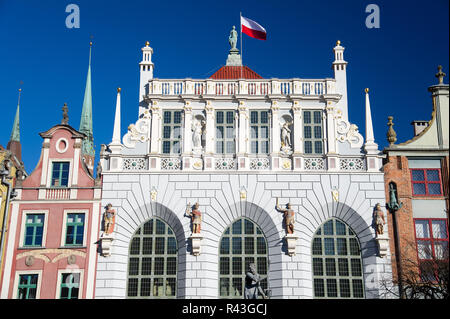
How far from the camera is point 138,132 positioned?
33406 millimetres

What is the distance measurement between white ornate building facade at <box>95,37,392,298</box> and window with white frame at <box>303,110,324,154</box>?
5 cm

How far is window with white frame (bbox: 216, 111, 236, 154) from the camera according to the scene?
1308 inches

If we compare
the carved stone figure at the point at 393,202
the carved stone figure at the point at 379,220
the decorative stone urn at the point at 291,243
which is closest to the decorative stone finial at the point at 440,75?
the carved stone figure at the point at 393,202

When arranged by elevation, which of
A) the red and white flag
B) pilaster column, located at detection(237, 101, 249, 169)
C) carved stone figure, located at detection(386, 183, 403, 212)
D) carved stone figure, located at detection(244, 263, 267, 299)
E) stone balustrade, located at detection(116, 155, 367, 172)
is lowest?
carved stone figure, located at detection(244, 263, 267, 299)

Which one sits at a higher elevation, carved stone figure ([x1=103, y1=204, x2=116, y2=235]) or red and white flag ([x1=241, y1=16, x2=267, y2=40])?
red and white flag ([x1=241, y1=16, x2=267, y2=40])

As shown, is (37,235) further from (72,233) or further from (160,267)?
(160,267)

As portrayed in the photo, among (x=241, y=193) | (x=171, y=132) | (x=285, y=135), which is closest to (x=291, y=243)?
(x=241, y=193)

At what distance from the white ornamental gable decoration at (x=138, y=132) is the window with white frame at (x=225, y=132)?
149 inches

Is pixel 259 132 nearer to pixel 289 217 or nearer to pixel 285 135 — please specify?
pixel 285 135

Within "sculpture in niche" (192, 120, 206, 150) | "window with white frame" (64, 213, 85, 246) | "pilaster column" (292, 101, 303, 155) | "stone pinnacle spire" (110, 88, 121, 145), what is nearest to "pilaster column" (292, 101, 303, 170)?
"pilaster column" (292, 101, 303, 155)

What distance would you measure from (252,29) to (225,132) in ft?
21.2

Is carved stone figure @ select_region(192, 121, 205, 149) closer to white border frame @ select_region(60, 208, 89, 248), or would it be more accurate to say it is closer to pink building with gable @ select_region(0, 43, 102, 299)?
pink building with gable @ select_region(0, 43, 102, 299)
